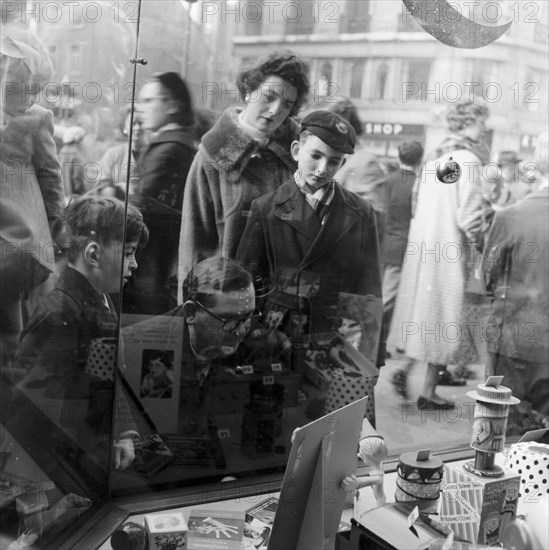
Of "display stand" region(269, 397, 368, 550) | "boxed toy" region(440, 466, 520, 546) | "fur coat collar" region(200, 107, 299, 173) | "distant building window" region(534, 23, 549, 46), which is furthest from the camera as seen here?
"distant building window" region(534, 23, 549, 46)

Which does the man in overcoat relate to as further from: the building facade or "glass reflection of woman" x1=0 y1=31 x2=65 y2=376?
"glass reflection of woman" x1=0 y1=31 x2=65 y2=376

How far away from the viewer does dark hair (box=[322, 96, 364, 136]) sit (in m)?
2.78

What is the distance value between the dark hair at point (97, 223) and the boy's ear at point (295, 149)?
68 cm

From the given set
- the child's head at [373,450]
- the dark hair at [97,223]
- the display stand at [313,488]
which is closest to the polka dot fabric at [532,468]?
the child's head at [373,450]

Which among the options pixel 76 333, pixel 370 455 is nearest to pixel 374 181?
pixel 370 455

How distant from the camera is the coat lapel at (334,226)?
284 centimetres

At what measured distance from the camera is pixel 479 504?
2135 millimetres

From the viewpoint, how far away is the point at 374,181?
115 inches

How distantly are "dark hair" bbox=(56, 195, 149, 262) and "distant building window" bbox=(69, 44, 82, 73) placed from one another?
43 cm

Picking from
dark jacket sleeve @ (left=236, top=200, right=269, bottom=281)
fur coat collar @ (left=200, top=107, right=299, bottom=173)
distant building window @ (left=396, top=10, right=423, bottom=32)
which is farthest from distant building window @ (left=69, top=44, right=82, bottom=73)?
distant building window @ (left=396, top=10, right=423, bottom=32)

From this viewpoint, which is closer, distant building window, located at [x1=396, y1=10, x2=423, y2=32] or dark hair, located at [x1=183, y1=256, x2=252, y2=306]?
dark hair, located at [x1=183, y1=256, x2=252, y2=306]

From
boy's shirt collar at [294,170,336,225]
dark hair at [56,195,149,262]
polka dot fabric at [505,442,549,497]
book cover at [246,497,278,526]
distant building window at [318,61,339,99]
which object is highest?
distant building window at [318,61,339,99]

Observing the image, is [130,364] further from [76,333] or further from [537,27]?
[537,27]

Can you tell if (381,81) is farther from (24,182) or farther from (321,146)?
(24,182)
